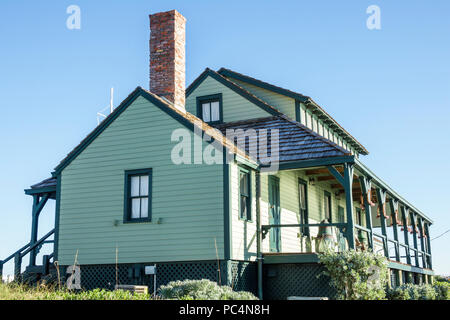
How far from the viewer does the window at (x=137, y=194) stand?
15.0 m

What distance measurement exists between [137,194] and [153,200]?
→ 0.63 meters

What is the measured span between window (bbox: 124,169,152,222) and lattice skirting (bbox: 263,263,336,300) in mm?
3817

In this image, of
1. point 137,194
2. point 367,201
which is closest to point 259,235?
point 367,201

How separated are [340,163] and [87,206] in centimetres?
734

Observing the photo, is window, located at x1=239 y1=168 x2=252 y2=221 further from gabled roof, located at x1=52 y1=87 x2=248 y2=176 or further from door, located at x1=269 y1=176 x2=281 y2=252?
door, located at x1=269 y1=176 x2=281 y2=252

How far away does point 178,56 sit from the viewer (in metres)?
16.5

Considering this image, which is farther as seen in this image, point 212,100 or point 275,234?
point 212,100

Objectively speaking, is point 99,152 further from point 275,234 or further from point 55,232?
point 275,234

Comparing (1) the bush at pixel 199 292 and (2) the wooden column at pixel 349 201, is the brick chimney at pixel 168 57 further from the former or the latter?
(1) the bush at pixel 199 292

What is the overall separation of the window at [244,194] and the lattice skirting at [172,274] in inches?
53.9

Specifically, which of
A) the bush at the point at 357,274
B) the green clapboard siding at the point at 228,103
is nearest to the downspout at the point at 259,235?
the bush at the point at 357,274

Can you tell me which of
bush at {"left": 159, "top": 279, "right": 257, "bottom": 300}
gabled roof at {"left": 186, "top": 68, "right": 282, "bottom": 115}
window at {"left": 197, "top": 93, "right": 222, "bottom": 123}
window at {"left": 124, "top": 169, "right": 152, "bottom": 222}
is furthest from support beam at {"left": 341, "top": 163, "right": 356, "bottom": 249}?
window at {"left": 197, "top": 93, "right": 222, "bottom": 123}
